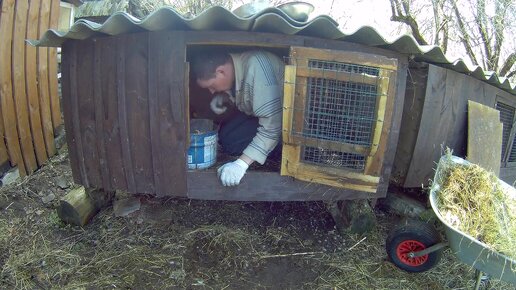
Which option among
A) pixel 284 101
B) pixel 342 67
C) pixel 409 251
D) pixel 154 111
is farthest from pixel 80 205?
pixel 409 251

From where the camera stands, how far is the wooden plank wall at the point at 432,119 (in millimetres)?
3627

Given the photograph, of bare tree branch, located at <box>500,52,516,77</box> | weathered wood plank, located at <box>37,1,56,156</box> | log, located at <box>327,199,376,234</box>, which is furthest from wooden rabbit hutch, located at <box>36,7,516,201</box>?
bare tree branch, located at <box>500,52,516,77</box>

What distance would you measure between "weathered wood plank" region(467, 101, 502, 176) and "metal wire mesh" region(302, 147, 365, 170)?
1388 millimetres

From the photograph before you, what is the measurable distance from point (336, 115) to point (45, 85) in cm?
434

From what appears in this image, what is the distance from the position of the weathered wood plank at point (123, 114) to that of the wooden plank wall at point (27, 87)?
221 cm

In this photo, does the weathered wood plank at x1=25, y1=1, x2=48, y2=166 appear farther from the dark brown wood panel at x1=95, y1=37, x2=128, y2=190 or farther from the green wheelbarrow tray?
the green wheelbarrow tray

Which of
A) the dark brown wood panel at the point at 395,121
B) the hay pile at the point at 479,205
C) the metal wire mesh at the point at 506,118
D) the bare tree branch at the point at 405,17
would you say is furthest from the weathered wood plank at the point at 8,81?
the bare tree branch at the point at 405,17

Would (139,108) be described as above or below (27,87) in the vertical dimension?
above

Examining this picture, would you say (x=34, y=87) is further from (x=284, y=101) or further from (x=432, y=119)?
(x=432, y=119)

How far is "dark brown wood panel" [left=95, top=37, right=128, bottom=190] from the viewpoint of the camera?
126 inches

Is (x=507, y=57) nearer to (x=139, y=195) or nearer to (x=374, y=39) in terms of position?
(x=374, y=39)

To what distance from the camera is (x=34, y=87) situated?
519 centimetres

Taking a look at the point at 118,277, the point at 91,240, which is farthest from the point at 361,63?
the point at 91,240

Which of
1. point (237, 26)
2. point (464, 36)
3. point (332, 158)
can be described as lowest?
point (332, 158)
